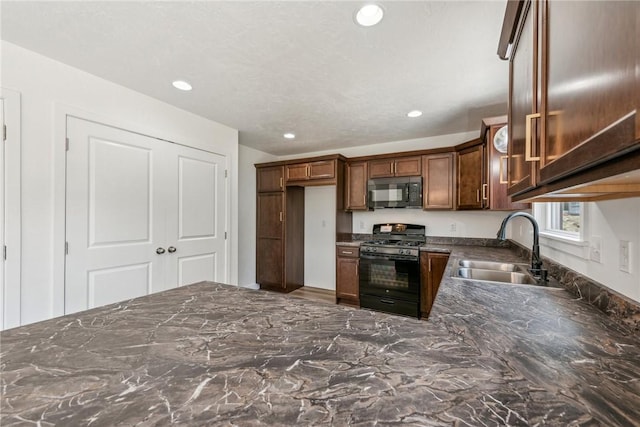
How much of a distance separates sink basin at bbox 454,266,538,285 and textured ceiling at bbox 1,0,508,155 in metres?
1.50

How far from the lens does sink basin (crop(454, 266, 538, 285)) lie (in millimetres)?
1808

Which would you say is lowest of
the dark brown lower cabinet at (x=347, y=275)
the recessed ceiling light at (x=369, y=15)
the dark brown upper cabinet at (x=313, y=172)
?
the dark brown lower cabinet at (x=347, y=275)

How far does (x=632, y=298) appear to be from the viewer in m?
0.93

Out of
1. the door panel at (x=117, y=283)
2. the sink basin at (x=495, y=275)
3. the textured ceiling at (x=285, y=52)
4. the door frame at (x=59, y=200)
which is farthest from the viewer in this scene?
the door panel at (x=117, y=283)

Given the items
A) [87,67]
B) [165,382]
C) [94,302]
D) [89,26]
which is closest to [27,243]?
[94,302]

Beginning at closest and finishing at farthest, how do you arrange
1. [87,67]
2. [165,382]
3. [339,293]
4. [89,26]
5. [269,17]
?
[165,382], [269,17], [89,26], [87,67], [339,293]

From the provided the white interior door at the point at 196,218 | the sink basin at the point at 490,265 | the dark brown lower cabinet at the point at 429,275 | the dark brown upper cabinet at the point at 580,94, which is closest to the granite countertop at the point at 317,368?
the dark brown upper cabinet at the point at 580,94

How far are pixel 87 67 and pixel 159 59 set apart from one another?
64 cm

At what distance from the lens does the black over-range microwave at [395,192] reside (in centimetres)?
344

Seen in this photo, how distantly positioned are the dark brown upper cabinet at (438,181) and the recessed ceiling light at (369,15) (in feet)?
7.28

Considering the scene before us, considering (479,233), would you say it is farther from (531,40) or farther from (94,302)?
(94,302)

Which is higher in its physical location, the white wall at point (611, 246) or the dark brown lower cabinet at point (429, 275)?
the white wall at point (611, 246)

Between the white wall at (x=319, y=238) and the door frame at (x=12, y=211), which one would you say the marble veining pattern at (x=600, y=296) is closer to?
the white wall at (x=319, y=238)

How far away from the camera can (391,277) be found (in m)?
3.21
